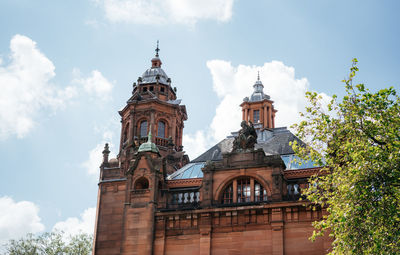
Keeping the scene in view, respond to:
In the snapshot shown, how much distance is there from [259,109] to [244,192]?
16455 mm

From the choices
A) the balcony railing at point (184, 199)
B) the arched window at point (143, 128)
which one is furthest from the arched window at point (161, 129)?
the balcony railing at point (184, 199)

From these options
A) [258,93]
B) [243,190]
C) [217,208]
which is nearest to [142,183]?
[217,208]

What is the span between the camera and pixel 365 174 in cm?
2544

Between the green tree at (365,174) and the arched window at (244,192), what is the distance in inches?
354

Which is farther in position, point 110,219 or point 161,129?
point 161,129

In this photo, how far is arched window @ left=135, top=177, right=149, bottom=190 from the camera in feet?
128

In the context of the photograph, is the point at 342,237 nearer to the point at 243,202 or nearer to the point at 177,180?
the point at 243,202

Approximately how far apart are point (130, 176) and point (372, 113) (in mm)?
17473

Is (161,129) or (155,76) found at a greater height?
(155,76)

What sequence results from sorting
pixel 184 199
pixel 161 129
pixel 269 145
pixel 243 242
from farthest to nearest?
1. pixel 161 129
2. pixel 269 145
3. pixel 184 199
4. pixel 243 242

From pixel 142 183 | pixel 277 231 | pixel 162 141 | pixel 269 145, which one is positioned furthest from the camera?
pixel 162 141

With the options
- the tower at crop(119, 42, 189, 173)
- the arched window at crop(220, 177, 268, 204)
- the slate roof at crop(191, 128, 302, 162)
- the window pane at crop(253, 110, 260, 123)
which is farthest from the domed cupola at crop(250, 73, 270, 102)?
the arched window at crop(220, 177, 268, 204)

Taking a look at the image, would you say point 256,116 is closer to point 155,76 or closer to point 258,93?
point 258,93

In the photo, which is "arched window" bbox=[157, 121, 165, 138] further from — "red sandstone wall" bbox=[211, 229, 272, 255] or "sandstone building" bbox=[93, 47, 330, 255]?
"red sandstone wall" bbox=[211, 229, 272, 255]
